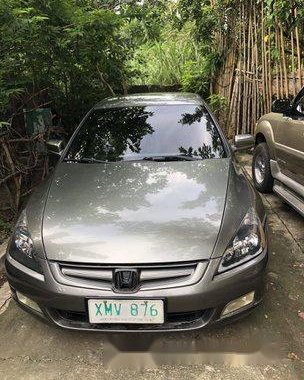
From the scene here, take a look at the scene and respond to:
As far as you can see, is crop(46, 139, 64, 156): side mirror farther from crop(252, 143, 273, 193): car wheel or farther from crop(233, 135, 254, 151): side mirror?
crop(252, 143, 273, 193): car wheel

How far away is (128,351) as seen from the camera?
2.56m

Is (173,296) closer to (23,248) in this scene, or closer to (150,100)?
(23,248)

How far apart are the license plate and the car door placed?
2.37 meters

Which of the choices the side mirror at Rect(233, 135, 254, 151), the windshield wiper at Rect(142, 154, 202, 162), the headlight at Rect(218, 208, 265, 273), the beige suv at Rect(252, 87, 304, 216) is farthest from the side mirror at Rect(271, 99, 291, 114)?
the headlight at Rect(218, 208, 265, 273)

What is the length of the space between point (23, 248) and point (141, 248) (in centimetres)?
78

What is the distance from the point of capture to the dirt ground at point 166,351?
2398 millimetres

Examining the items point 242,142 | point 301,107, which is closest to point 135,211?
point 242,142

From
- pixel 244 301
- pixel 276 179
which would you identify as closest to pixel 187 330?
pixel 244 301

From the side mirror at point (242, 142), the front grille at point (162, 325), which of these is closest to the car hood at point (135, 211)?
the front grille at point (162, 325)

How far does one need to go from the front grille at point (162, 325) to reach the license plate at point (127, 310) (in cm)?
7

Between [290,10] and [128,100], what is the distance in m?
2.79

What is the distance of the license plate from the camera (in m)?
2.27

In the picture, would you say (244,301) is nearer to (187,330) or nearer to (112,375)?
(187,330)

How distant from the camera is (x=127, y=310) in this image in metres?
2.29
